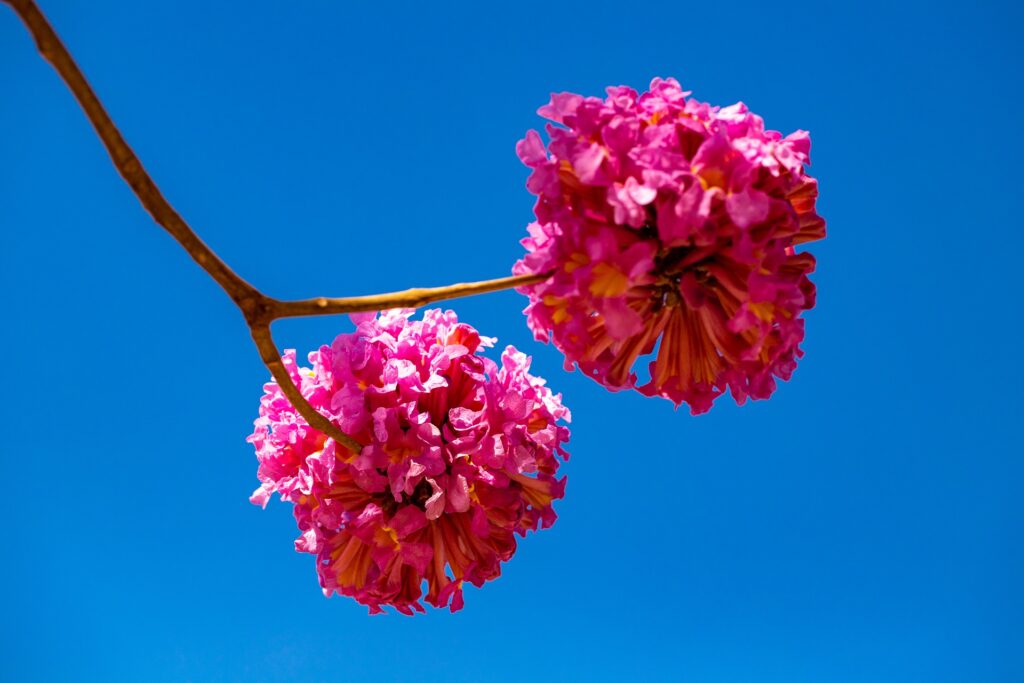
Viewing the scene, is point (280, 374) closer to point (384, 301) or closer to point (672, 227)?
point (384, 301)

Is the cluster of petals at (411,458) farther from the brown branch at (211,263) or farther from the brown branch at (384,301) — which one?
the brown branch at (384,301)

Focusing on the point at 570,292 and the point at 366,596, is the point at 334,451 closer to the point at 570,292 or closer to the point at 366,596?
the point at 366,596

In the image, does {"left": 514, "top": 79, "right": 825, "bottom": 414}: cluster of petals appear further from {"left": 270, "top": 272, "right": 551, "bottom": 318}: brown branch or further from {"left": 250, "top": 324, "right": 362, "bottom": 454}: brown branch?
{"left": 250, "top": 324, "right": 362, "bottom": 454}: brown branch

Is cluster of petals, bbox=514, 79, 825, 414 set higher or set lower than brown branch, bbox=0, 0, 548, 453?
higher

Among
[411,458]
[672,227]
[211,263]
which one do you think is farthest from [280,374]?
[672,227]

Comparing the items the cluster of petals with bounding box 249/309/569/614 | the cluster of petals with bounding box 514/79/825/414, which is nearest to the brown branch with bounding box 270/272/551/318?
the cluster of petals with bounding box 514/79/825/414

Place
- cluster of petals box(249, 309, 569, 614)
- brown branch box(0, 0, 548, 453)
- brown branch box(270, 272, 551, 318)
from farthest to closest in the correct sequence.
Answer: cluster of petals box(249, 309, 569, 614) < brown branch box(270, 272, 551, 318) < brown branch box(0, 0, 548, 453)

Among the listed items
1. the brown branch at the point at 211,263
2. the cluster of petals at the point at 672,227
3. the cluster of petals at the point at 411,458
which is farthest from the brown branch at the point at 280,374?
the cluster of petals at the point at 672,227
